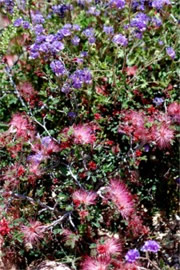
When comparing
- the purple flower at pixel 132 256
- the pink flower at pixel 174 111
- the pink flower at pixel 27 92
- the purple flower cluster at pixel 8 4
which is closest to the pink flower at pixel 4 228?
the purple flower at pixel 132 256

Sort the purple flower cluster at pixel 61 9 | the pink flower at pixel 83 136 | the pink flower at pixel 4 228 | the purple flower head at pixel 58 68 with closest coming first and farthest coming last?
the pink flower at pixel 4 228, the pink flower at pixel 83 136, the purple flower head at pixel 58 68, the purple flower cluster at pixel 61 9

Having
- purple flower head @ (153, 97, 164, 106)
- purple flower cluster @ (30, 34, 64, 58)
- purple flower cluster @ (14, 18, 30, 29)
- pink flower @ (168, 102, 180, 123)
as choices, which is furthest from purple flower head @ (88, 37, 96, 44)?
pink flower @ (168, 102, 180, 123)

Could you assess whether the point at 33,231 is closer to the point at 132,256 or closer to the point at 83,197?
the point at 83,197

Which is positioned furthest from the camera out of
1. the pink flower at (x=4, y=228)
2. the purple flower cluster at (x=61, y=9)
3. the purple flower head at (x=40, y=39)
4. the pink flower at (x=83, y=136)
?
the purple flower cluster at (x=61, y=9)

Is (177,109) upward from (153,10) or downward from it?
downward

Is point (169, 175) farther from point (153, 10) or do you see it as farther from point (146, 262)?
point (153, 10)

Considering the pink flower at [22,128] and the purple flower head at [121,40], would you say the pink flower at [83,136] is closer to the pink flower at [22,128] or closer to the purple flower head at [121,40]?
the pink flower at [22,128]

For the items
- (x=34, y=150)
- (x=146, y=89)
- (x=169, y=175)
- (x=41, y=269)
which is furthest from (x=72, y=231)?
(x=146, y=89)
